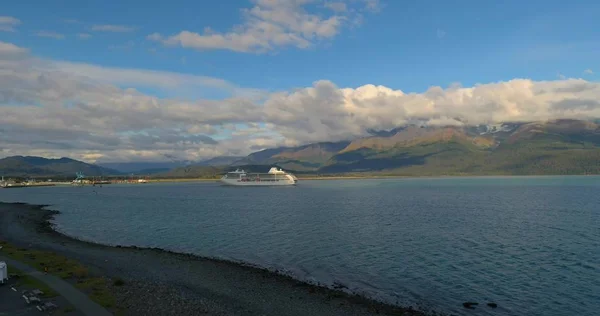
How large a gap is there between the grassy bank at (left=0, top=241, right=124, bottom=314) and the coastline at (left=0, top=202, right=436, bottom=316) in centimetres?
95

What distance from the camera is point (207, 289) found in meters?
33.2

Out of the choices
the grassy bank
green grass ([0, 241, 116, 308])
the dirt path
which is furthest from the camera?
green grass ([0, 241, 116, 308])

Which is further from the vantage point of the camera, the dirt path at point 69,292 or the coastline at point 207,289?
the coastline at point 207,289

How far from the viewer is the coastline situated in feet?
90.7

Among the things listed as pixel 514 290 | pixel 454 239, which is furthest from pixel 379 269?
pixel 454 239

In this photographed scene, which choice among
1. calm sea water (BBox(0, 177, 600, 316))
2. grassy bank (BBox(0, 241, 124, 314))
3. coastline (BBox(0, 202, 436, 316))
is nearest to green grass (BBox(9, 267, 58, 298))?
grassy bank (BBox(0, 241, 124, 314))

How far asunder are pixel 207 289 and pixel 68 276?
1090 cm

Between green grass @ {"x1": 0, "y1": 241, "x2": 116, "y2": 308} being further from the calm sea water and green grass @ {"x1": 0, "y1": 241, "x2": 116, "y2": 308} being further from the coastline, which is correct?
the calm sea water

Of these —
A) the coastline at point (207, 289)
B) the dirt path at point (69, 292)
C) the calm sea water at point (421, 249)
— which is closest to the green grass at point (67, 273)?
the dirt path at point (69, 292)

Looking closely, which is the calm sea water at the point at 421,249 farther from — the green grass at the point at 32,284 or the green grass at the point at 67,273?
the green grass at the point at 32,284

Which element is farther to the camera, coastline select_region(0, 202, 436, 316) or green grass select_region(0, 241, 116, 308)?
green grass select_region(0, 241, 116, 308)

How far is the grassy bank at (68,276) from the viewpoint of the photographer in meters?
27.3

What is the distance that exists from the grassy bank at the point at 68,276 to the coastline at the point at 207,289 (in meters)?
0.95

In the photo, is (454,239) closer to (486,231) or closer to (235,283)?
(486,231)
